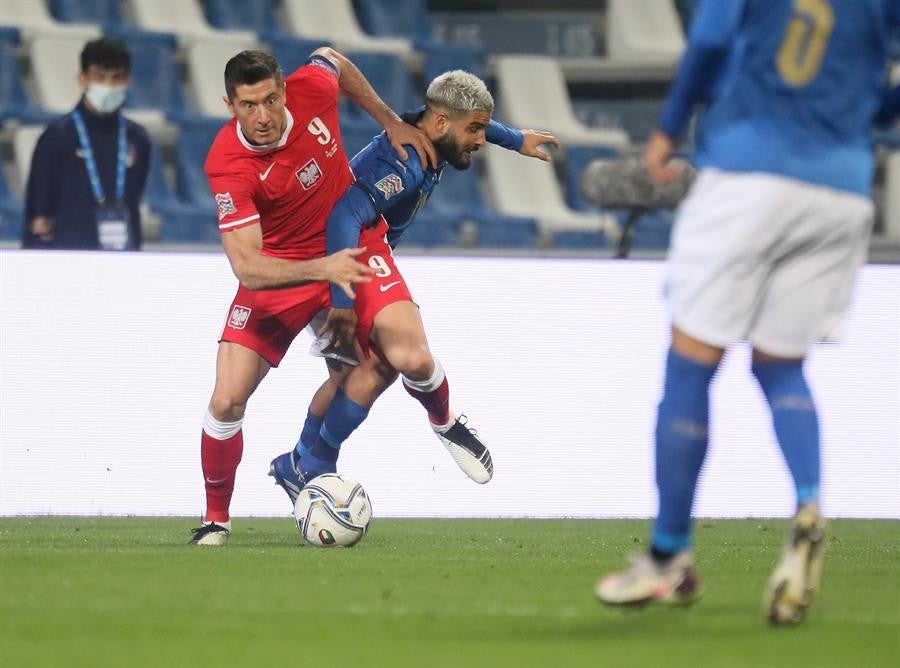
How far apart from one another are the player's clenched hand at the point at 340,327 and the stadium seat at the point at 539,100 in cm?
831

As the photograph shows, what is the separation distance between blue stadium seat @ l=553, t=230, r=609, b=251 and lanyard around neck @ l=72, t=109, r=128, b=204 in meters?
5.16

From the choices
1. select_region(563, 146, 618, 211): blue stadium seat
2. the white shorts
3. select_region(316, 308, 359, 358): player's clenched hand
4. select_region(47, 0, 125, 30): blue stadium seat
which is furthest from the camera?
select_region(563, 146, 618, 211): blue stadium seat

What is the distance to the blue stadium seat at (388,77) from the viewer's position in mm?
13781

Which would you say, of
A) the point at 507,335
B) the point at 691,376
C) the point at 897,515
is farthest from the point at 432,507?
the point at 691,376

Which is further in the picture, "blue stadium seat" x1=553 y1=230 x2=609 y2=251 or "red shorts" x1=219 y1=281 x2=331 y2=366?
"blue stadium seat" x1=553 y1=230 x2=609 y2=251

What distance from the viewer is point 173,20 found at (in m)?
14.1

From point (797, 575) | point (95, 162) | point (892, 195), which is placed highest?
point (797, 575)

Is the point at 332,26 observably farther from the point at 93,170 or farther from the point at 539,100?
the point at 93,170

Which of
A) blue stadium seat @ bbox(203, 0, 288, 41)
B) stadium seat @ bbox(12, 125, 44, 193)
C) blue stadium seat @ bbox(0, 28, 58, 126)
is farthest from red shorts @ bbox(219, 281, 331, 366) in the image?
blue stadium seat @ bbox(203, 0, 288, 41)

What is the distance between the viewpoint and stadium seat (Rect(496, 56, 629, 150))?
1445cm

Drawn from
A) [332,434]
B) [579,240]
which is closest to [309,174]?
[332,434]

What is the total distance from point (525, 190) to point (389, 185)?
7593 millimetres

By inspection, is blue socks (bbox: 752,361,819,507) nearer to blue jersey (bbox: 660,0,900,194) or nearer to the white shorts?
the white shorts

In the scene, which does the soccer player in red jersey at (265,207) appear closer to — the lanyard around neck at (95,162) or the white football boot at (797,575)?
the lanyard around neck at (95,162)
